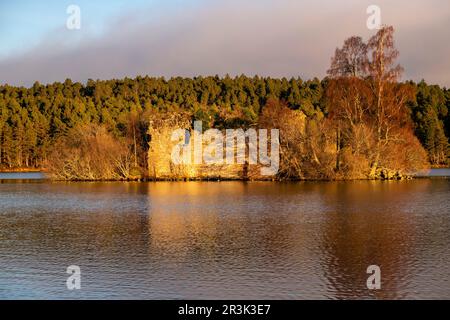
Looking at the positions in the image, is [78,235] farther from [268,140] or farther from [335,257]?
[268,140]

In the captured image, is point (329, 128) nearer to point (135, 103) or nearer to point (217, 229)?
point (217, 229)

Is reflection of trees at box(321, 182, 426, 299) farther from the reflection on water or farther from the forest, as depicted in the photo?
the forest

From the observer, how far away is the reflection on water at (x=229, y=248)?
11.9 m

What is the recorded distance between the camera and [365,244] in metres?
16.1

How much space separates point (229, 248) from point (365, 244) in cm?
378

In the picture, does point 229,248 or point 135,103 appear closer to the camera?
point 229,248

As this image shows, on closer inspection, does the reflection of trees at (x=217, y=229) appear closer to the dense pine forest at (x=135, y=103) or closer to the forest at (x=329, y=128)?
the forest at (x=329, y=128)

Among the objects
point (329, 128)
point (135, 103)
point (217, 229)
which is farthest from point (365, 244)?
point (135, 103)

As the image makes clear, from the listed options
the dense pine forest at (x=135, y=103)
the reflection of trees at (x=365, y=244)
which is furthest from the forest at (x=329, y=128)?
the dense pine forest at (x=135, y=103)

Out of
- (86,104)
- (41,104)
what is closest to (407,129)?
(86,104)

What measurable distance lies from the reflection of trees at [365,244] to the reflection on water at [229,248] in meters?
0.03

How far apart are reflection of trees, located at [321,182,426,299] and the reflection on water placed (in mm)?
30

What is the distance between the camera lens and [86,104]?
3546 inches

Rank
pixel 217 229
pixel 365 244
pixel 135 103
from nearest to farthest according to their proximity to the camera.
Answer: pixel 365 244
pixel 217 229
pixel 135 103
